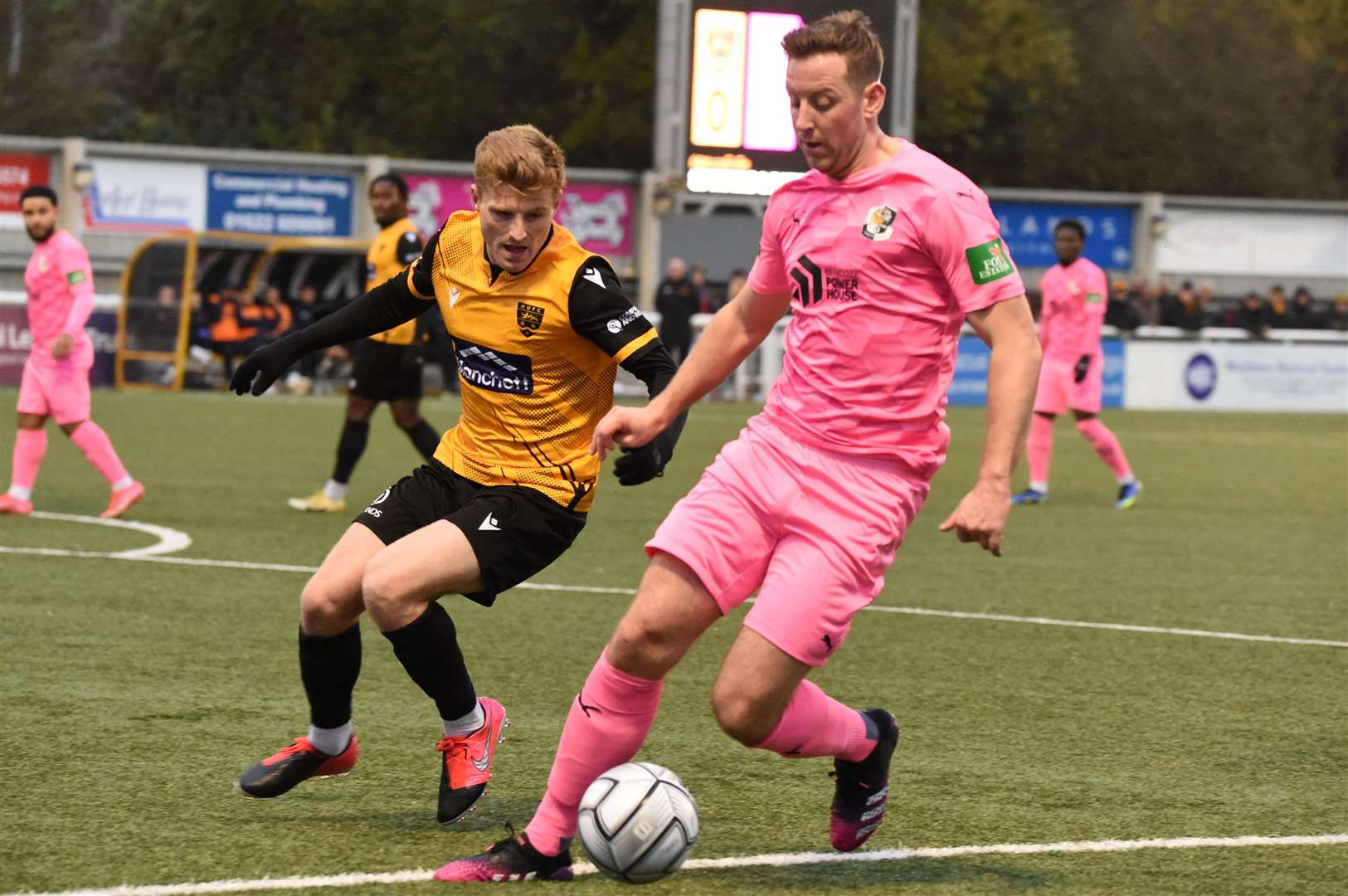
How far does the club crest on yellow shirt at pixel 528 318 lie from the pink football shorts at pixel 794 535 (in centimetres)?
80

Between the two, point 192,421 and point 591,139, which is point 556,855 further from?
point 591,139

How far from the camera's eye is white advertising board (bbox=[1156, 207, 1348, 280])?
3841 centimetres

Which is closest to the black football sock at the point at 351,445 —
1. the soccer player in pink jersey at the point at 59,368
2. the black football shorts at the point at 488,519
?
the soccer player in pink jersey at the point at 59,368

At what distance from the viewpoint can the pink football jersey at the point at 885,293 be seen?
15.3 ft

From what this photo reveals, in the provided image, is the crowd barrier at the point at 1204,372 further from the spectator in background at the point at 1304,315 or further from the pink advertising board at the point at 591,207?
the pink advertising board at the point at 591,207

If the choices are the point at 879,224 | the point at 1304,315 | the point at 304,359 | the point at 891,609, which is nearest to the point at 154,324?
the point at 304,359

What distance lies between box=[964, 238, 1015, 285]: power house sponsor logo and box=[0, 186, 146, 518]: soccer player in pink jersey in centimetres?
851

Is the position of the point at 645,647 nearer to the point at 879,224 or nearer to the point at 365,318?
the point at 879,224

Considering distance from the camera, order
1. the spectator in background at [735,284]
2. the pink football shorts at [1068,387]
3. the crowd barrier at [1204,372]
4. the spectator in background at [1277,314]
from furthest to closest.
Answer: the spectator in background at [1277,314], the crowd barrier at [1204,372], the spectator in background at [735,284], the pink football shorts at [1068,387]

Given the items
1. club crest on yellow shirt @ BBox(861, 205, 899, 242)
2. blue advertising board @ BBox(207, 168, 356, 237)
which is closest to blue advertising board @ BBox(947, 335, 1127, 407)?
blue advertising board @ BBox(207, 168, 356, 237)

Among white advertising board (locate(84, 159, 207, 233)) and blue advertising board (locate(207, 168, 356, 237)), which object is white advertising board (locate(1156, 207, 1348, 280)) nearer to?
blue advertising board (locate(207, 168, 356, 237))

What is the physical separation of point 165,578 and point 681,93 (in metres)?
15.0

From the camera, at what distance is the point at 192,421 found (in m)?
21.3

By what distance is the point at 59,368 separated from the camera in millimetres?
12328
